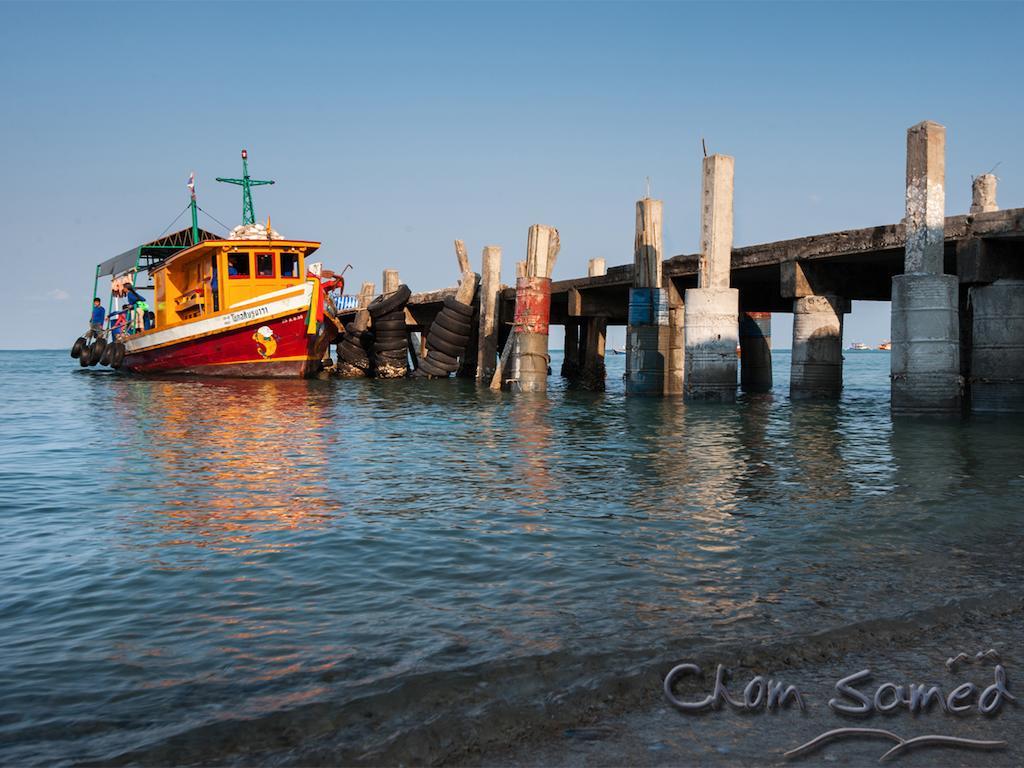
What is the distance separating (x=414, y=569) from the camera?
17.0 ft

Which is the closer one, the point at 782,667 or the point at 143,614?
the point at 782,667

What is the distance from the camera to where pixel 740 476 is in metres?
8.68

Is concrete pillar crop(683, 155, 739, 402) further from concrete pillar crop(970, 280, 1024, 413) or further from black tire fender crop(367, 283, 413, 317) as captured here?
black tire fender crop(367, 283, 413, 317)

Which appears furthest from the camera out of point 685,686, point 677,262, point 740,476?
point 677,262

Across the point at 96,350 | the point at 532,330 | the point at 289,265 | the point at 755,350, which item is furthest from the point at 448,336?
the point at 96,350

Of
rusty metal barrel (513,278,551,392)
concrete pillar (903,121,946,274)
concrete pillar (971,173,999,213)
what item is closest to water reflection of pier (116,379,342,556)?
rusty metal barrel (513,278,551,392)

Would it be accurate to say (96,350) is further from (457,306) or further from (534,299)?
(534,299)

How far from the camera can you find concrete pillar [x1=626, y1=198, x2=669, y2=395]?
19.1 metres

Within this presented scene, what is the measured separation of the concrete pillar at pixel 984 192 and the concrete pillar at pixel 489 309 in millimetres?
11830

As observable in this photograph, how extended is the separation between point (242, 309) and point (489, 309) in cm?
807

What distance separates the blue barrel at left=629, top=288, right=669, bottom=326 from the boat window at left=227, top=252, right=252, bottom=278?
13588 millimetres

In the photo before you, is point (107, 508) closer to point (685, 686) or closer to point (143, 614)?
point (143, 614)

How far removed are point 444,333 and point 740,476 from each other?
19.5m

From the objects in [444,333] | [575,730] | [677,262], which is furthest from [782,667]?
[444,333]
